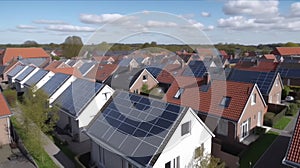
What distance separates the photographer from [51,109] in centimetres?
2203

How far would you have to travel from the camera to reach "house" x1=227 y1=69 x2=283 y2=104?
29266 mm

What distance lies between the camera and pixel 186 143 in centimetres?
1480

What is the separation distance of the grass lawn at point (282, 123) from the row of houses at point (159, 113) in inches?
65.0

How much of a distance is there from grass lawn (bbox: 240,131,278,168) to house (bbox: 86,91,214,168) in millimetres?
3521

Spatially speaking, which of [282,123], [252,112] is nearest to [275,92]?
[282,123]

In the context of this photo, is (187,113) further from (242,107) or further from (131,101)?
(242,107)

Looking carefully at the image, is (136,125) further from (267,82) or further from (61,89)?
(267,82)

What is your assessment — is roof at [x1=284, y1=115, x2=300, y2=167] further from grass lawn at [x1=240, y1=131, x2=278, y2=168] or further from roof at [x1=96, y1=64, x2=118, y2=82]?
roof at [x1=96, y1=64, x2=118, y2=82]

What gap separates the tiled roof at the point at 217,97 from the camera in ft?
68.2

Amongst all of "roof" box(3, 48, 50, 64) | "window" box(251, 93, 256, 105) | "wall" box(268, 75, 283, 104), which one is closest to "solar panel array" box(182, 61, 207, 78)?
"wall" box(268, 75, 283, 104)

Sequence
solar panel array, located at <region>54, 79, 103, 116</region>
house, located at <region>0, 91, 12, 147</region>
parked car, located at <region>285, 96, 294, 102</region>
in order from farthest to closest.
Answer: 1. parked car, located at <region>285, 96, 294, 102</region>
2. solar panel array, located at <region>54, 79, 103, 116</region>
3. house, located at <region>0, 91, 12, 147</region>

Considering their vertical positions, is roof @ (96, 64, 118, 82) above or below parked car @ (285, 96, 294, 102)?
above

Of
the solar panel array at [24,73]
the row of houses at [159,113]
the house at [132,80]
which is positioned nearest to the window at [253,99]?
the row of houses at [159,113]

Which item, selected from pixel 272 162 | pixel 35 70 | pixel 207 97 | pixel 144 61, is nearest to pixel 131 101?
pixel 207 97
